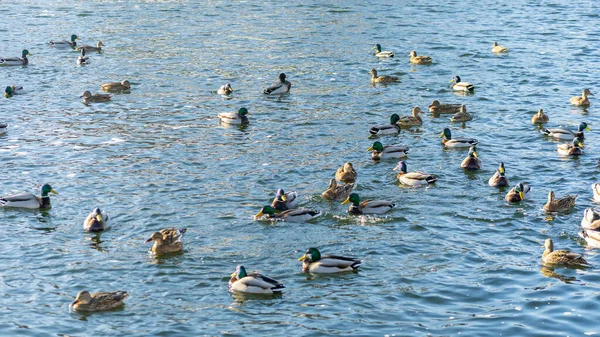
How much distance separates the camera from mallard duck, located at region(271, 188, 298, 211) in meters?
23.9

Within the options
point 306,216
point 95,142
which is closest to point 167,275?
point 306,216

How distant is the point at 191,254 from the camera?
21.5 m

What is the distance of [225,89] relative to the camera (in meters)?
35.7

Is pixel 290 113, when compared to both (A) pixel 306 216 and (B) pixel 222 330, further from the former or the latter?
(B) pixel 222 330

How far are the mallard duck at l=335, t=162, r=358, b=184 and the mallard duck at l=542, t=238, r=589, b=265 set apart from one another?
6693 millimetres

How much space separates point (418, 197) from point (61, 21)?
98.1 ft

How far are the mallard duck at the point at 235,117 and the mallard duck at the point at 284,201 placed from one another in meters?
8.02

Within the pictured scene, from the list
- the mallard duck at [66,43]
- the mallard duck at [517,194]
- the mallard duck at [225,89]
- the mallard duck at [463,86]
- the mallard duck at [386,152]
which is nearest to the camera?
the mallard duck at [517,194]

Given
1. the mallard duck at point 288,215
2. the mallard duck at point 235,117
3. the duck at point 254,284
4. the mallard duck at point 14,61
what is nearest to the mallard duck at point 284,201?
the mallard duck at point 288,215

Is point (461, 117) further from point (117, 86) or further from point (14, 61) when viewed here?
point (14, 61)

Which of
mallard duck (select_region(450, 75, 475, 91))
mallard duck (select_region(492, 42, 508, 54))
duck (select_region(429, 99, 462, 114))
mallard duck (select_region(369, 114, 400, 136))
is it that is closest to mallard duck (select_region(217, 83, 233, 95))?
mallard duck (select_region(369, 114, 400, 136))

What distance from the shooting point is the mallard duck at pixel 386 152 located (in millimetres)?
28422

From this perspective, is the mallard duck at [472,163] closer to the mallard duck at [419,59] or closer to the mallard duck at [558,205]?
the mallard duck at [558,205]

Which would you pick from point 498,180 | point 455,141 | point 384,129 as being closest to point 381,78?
point 384,129
